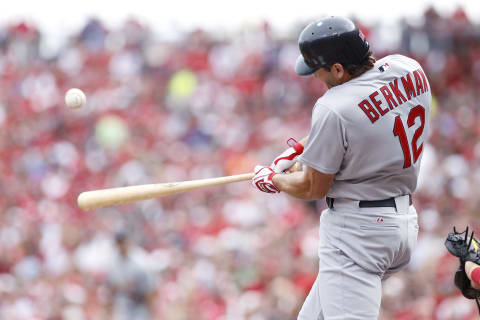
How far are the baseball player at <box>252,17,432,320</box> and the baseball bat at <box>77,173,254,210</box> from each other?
437mm

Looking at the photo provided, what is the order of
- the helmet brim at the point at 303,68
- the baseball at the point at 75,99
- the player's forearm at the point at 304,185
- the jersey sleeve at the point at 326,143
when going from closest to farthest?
1. the jersey sleeve at the point at 326,143
2. the player's forearm at the point at 304,185
3. the helmet brim at the point at 303,68
4. the baseball at the point at 75,99

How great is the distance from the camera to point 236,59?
43.7ft

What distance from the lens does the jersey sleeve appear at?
10.4 feet

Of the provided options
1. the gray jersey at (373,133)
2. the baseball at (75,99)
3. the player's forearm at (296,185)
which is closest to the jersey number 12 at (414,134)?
the gray jersey at (373,133)

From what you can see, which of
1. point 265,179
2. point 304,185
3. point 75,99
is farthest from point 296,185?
point 75,99

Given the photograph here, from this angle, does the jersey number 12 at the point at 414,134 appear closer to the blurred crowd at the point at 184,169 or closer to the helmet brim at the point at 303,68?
the helmet brim at the point at 303,68

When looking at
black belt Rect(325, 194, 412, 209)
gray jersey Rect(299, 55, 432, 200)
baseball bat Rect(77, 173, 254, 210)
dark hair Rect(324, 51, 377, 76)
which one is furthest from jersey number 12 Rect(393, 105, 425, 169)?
baseball bat Rect(77, 173, 254, 210)

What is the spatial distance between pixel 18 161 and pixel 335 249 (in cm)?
921

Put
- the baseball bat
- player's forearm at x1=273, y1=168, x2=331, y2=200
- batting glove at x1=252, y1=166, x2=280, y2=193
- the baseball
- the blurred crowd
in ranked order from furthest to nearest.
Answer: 1. the blurred crowd
2. the baseball
3. the baseball bat
4. batting glove at x1=252, y1=166, x2=280, y2=193
5. player's forearm at x1=273, y1=168, x2=331, y2=200

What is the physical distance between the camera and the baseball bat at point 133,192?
3.69m

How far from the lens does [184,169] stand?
10844mm

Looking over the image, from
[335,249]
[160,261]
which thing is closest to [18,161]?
[160,261]

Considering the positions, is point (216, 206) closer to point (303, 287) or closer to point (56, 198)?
point (56, 198)

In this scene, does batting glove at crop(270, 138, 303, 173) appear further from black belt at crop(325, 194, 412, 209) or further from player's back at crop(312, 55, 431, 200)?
black belt at crop(325, 194, 412, 209)
